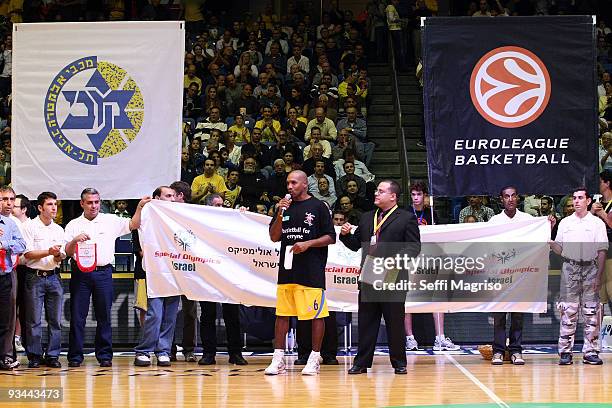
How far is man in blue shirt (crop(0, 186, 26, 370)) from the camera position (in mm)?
11672

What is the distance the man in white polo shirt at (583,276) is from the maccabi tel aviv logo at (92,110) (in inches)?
216

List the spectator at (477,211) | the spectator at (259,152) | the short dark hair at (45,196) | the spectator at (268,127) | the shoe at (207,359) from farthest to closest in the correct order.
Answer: the spectator at (268,127) → the spectator at (259,152) → the spectator at (477,211) → the shoe at (207,359) → the short dark hair at (45,196)

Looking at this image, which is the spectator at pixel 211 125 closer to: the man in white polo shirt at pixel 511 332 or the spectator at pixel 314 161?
the spectator at pixel 314 161

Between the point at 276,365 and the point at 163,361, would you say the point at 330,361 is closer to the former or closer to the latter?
the point at 276,365

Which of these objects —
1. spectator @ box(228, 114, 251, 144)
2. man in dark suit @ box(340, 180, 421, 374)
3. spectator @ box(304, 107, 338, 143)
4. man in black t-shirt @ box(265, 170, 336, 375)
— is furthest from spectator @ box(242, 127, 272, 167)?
man in black t-shirt @ box(265, 170, 336, 375)

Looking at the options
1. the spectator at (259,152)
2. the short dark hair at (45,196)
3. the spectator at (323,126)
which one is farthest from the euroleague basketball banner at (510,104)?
the spectator at (323,126)

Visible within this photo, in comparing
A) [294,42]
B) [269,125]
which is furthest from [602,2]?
[269,125]

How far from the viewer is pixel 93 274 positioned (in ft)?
40.1

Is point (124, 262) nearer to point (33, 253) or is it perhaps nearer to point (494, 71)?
point (33, 253)

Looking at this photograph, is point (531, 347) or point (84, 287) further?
point (531, 347)

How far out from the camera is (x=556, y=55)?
43.6 feet

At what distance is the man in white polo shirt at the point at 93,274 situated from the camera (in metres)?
12.2

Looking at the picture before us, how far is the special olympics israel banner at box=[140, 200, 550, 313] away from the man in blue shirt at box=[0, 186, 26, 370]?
1536 mm

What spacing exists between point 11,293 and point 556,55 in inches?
286
